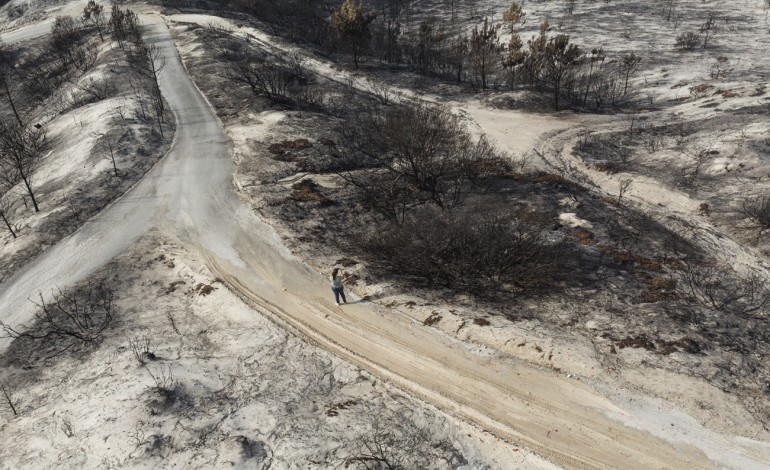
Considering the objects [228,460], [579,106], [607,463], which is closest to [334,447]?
[228,460]

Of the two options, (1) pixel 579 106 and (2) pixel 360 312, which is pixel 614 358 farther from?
(1) pixel 579 106

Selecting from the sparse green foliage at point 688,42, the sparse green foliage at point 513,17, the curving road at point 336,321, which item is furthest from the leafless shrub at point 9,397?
the sparse green foliage at point 513,17

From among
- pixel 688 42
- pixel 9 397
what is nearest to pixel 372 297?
pixel 9 397

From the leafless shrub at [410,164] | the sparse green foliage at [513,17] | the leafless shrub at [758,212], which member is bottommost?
the leafless shrub at [758,212]

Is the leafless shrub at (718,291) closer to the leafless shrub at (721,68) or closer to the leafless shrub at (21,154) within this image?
the leafless shrub at (21,154)

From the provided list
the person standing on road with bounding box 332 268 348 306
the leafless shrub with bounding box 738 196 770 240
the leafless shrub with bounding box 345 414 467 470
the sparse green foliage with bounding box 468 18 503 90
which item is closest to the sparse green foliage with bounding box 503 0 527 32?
the sparse green foliage with bounding box 468 18 503 90
